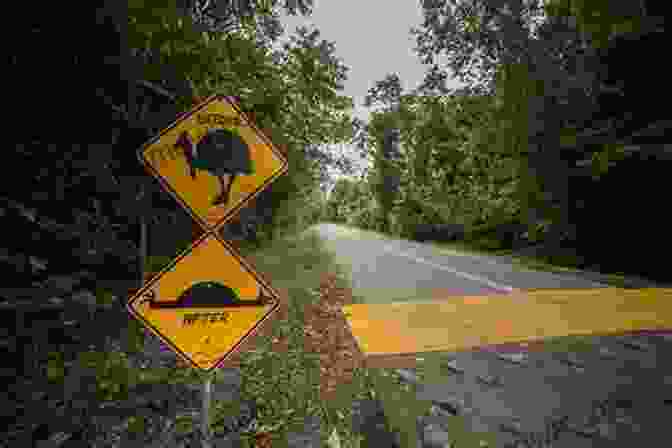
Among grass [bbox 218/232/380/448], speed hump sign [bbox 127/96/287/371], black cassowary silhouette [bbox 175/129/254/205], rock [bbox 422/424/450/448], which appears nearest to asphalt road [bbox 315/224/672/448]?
rock [bbox 422/424/450/448]

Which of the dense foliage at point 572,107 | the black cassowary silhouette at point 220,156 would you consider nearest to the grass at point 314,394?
the black cassowary silhouette at point 220,156

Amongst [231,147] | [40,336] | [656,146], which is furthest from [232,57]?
[656,146]

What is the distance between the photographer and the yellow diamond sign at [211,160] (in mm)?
1829

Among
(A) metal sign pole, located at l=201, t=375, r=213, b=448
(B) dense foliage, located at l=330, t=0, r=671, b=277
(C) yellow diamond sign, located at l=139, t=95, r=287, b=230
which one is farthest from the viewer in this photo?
(B) dense foliage, located at l=330, t=0, r=671, b=277

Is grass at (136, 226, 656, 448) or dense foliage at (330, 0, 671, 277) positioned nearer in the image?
grass at (136, 226, 656, 448)

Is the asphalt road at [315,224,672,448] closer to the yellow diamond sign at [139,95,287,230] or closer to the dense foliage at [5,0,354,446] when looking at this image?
the yellow diamond sign at [139,95,287,230]

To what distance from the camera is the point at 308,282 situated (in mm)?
6273

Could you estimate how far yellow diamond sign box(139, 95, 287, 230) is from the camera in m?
1.83

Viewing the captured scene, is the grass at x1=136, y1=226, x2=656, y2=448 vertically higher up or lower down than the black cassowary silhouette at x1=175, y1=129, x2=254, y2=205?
lower down

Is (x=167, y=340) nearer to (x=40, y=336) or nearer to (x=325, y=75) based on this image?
(x=40, y=336)

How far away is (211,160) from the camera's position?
6.18 feet

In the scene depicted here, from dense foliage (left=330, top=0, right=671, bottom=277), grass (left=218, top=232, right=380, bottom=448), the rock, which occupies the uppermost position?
dense foliage (left=330, top=0, right=671, bottom=277)

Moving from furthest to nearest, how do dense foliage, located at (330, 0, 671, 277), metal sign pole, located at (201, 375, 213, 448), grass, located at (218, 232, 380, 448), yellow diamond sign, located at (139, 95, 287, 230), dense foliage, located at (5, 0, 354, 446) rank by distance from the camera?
dense foliage, located at (330, 0, 671, 277)
dense foliage, located at (5, 0, 354, 446)
grass, located at (218, 232, 380, 448)
yellow diamond sign, located at (139, 95, 287, 230)
metal sign pole, located at (201, 375, 213, 448)

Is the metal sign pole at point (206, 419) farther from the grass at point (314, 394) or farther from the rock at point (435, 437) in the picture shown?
the rock at point (435, 437)
